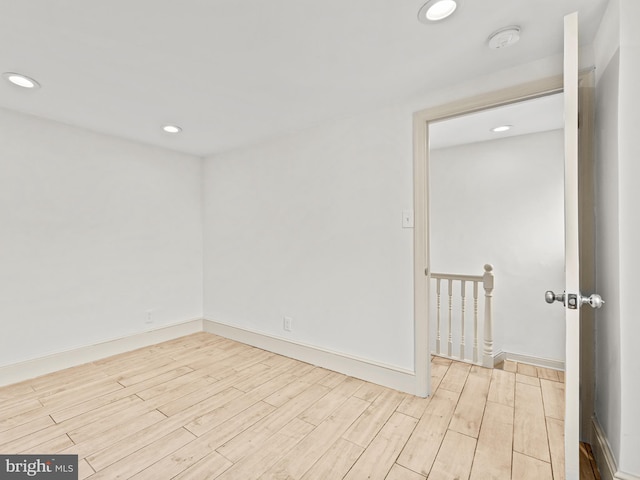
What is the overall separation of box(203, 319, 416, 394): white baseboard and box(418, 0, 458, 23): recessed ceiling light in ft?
7.13

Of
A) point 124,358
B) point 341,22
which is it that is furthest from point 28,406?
point 341,22

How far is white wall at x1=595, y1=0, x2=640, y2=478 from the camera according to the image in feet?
3.90

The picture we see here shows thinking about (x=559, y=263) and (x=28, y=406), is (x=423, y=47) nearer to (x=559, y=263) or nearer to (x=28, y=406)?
(x=559, y=263)

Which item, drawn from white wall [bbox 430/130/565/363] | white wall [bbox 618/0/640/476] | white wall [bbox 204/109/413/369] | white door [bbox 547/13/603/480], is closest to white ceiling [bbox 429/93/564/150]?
white wall [bbox 430/130/565/363]

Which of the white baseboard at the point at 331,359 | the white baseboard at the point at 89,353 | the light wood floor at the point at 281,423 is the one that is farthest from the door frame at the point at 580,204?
the white baseboard at the point at 89,353

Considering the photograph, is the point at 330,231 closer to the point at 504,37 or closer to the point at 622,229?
the point at 504,37

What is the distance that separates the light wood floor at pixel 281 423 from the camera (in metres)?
1.52

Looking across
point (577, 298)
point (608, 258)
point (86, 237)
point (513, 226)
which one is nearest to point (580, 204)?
point (608, 258)

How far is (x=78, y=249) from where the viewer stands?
9.15 ft

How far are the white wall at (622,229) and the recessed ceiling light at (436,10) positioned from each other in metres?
0.64

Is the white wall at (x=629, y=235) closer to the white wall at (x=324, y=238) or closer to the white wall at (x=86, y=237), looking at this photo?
the white wall at (x=324, y=238)

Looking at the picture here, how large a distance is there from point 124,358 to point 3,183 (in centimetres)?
178

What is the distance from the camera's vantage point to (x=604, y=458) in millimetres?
1382

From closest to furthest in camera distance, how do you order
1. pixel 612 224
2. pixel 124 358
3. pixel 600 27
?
pixel 612 224
pixel 600 27
pixel 124 358
